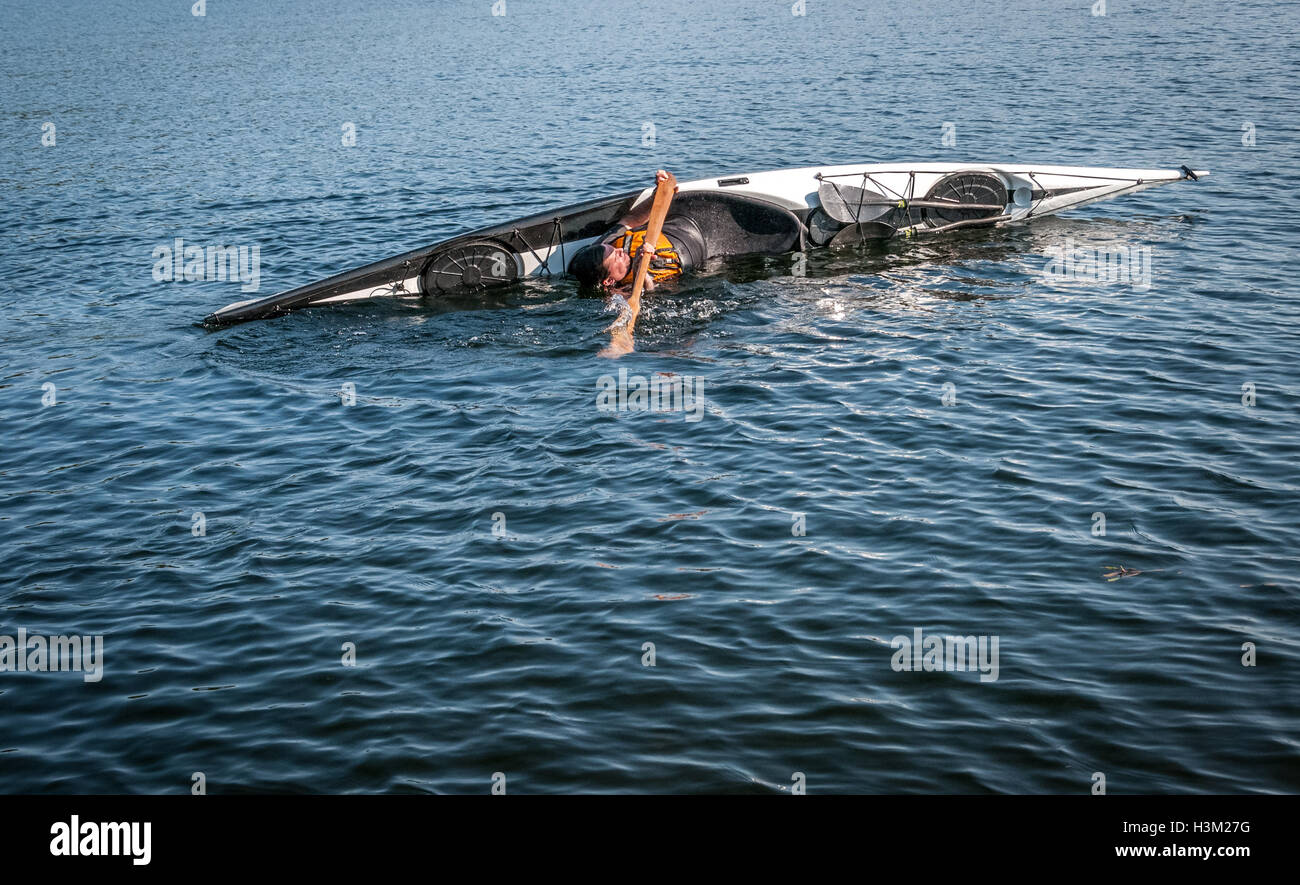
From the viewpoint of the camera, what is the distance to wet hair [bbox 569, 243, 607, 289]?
710 inches

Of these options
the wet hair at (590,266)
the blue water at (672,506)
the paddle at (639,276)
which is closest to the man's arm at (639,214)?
the paddle at (639,276)

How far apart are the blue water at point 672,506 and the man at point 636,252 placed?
58 cm

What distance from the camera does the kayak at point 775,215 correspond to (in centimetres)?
1852

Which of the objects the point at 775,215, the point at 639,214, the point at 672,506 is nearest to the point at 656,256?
the point at 639,214

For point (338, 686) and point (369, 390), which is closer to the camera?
point (338, 686)

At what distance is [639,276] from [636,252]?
108 centimetres

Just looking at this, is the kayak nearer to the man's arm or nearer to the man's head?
the man's arm

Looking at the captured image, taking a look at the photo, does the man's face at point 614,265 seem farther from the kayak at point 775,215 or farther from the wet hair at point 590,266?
the kayak at point 775,215

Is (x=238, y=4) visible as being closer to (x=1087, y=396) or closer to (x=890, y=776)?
(x=1087, y=396)

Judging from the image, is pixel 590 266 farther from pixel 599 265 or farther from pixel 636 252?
pixel 636 252

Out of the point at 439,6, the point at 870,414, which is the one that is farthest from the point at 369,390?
the point at 439,6

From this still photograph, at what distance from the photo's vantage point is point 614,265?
17719 mm
